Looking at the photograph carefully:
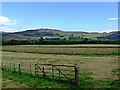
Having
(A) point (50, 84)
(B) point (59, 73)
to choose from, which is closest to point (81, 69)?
(B) point (59, 73)

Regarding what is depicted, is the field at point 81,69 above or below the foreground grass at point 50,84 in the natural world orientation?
below

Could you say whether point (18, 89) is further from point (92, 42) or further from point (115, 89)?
point (92, 42)

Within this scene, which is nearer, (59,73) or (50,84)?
(50,84)

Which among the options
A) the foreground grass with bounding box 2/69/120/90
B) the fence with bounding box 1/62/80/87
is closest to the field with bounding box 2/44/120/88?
the foreground grass with bounding box 2/69/120/90

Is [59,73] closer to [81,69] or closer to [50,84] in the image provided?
[50,84]

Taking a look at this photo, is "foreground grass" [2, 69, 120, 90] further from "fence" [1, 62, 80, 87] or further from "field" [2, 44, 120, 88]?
"fence" [1, 62, 80, 87]

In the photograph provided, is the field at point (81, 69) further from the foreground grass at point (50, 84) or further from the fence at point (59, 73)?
the fence at point (59, 73)

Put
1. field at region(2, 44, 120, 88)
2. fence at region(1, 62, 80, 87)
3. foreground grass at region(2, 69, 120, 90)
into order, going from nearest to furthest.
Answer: foreground grass at region(2, 69, 120, 90)
fence at region(1, 62, 80, 87)
field at region(2, 44, 120, 88)

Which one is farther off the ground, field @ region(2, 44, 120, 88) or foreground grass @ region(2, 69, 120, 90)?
foreground grass @ region(2, 69, 120, 90)

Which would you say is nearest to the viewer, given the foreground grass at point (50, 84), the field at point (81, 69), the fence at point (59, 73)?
the foreground grass at point (50, 84)

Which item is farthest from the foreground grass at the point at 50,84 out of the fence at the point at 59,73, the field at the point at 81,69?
the fence at the point at 59,73

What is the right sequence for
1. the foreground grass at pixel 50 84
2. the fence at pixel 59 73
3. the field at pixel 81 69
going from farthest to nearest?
the field at pixel 81 69, the fence at pixel 59 73, the foreground grass at pixel 50 84

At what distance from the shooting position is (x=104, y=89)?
638 inches

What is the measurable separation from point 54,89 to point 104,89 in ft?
9.10
